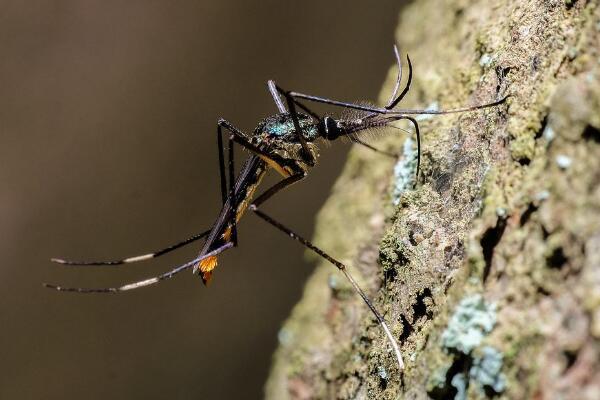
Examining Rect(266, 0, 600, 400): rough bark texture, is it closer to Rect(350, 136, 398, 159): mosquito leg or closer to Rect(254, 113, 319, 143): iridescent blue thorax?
Rect(350, 136, 398, 159): mosquito leg

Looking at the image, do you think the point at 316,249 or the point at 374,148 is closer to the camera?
the point at 316,249

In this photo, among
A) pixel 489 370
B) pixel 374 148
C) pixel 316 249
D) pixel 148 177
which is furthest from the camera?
pixel 148 177

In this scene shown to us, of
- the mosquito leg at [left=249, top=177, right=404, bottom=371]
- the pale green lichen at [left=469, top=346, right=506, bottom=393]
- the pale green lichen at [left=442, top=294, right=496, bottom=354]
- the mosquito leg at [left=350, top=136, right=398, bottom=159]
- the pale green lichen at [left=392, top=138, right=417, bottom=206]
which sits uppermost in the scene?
the mosquito leg at [left=350, top=136, right=398, bottom=159]

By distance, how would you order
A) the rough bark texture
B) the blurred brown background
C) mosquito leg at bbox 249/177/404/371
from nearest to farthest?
the rough bark texture, mosquito leg at bbox 249/177/404/371, the blurred brown background

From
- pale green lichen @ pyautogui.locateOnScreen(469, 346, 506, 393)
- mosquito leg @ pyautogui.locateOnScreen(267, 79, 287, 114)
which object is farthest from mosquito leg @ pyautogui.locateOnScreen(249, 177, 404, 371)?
pale green lichen @ pyautogui.locateOnScreen(469, 346, 506, 393)

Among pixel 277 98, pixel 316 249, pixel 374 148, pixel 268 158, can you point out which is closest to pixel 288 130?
pixel 268 158

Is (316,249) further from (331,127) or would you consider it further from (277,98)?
(277,98)

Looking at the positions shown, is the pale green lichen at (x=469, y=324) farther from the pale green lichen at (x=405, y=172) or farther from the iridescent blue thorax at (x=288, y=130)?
the iridescent blue thorax at (x=288, y=130)
